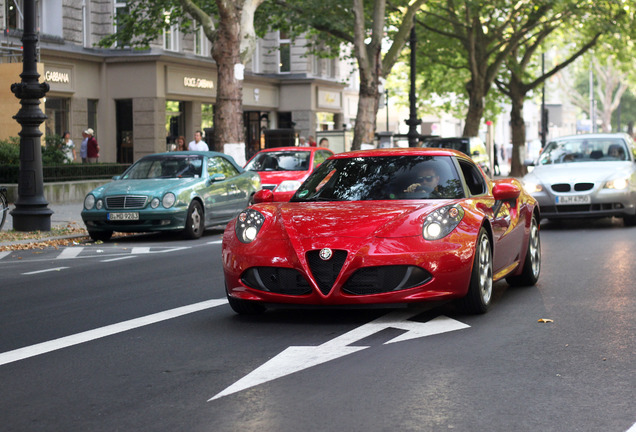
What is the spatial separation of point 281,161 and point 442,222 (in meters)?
15.6

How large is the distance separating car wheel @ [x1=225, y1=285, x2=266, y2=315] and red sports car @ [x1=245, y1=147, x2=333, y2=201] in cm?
1370

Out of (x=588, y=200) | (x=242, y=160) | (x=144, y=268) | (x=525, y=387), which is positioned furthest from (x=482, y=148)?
(x=525, y=387)

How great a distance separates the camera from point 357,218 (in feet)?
26.2

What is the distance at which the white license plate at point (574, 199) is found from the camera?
17.6 meters

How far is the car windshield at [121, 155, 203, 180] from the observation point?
1817cm

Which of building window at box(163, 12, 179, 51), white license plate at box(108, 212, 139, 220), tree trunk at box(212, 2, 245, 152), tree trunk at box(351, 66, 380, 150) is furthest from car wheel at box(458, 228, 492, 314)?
building window at box(163, 12, 179, 51)

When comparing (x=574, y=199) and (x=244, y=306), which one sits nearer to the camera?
(x=244, y=306)

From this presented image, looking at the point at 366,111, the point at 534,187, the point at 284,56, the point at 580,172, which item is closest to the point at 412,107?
the point at 366,111

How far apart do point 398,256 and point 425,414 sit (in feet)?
8.39

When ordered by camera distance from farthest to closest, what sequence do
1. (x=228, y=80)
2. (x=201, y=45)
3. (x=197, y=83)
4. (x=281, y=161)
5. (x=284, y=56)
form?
(x=284, y=56)
(x=201, y=45)
(x=197, y=83)
(x=228, y=80)
(x=281, y=161)

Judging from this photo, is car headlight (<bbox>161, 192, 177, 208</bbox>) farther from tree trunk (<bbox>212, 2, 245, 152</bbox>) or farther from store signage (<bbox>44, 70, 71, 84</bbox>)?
store signage (<bbox>44, 70, 71, 84</bbox>)

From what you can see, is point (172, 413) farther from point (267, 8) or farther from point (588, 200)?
point (267, 8)

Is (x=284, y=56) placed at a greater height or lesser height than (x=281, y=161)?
greater

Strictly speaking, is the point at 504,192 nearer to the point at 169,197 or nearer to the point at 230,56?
the point at 169,197
